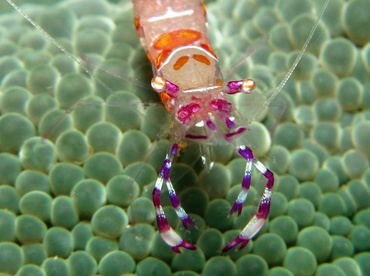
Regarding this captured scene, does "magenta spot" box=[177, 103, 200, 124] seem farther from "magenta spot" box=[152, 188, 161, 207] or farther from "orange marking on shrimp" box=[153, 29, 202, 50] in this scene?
"orange marking on shrimp" box=[153, 29, 202, 50]

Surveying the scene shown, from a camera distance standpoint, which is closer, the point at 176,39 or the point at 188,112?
the point at 188,112

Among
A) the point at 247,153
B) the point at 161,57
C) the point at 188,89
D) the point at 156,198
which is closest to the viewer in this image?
the point at 156,198

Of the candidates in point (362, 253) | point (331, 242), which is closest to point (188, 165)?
point (331, 242)

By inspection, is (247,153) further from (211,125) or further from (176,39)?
(176,39)

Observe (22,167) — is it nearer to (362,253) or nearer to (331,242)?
(331,242)

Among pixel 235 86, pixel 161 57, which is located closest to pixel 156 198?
pixel 235 86

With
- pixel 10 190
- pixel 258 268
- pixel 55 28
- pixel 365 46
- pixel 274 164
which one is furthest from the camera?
pixel 55 28

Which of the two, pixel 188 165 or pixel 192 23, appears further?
pixel 192 23
